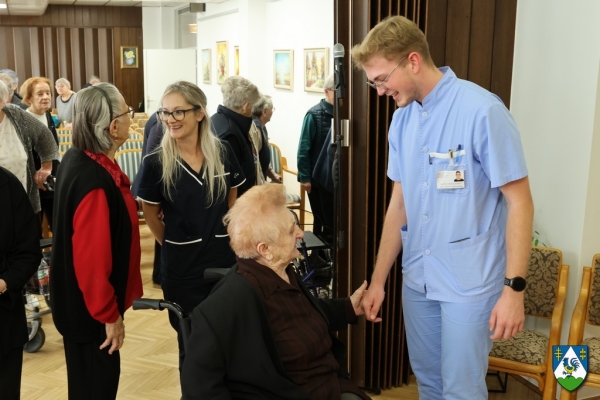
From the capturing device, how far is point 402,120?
234 cm

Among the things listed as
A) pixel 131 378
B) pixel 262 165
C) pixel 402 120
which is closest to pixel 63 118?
pixel 262 165

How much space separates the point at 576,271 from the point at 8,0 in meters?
11.9

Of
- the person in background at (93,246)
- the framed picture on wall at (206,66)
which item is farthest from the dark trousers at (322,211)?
the framed picture on wall at (206,66)

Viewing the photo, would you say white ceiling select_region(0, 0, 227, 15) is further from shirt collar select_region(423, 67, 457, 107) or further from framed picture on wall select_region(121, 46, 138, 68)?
shirt collar select_region(423, 67, 457, 107)

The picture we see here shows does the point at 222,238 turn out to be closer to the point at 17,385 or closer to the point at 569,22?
the point at 17,385

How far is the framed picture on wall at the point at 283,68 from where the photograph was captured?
670cm

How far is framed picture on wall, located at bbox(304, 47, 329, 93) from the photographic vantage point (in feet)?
20.5

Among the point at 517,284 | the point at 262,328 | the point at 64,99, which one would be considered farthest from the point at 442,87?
the point at 64,99

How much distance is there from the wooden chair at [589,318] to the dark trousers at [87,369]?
6.89 feet

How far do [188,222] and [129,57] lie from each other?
14047 millimetres

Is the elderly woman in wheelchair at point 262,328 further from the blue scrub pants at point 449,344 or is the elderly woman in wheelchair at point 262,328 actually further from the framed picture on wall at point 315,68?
the framed picture on wall at point 315,68

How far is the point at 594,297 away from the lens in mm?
3340

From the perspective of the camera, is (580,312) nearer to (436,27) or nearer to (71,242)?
(436,27)

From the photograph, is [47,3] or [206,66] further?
[47,3]
